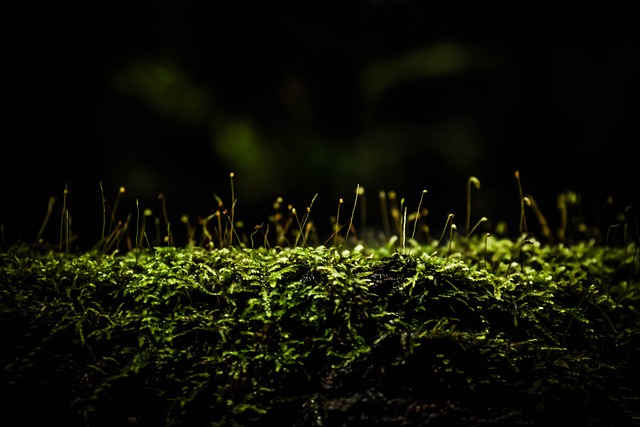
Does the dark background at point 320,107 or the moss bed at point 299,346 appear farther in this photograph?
the dark background at point 320,107

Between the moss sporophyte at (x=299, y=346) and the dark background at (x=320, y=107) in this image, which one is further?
the dark background at (x=320, y=107)

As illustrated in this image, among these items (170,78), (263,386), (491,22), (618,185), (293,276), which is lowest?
(618,185)

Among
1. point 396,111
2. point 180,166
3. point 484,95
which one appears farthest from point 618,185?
point 180,166

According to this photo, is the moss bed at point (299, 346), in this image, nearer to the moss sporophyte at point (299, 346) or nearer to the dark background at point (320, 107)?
the moss sporophyte at point (299, 346)

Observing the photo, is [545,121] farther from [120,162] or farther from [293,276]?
[293,276]

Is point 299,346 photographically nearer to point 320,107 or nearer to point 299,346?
point 299,346

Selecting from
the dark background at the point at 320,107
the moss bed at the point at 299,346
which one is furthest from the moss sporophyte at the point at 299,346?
the dark background at the point at 320,107

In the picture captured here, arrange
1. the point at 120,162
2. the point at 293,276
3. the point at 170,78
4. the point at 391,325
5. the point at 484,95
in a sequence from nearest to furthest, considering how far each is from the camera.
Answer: the point at 391,325, the point at 293,276, the point at 120,162, the point at 170,78, the point at 484,95

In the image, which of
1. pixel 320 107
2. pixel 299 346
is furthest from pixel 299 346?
pixel 320 107
